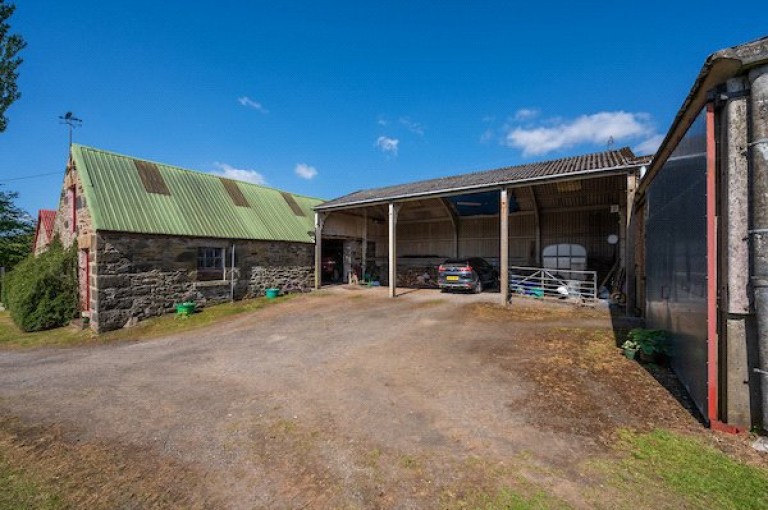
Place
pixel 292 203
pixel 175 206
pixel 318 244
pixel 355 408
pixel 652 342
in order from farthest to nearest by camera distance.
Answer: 1. pixel 292 203
2. pixel 318 244
3. pixel 175 206
4. pixel 652 342
5. pixel 355 408

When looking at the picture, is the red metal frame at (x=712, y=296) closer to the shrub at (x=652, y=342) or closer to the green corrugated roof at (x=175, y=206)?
the shrub at (x=652, y=342)

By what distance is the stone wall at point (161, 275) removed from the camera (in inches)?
389

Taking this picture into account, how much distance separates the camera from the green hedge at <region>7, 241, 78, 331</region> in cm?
1060

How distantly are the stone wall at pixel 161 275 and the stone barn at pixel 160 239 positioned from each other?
29 millimetres

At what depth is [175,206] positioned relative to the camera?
12523 mm

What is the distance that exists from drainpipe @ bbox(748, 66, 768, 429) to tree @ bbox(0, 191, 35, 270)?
3208 cm

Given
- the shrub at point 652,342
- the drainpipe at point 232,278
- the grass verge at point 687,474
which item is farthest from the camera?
the drainpipe at point 232,278

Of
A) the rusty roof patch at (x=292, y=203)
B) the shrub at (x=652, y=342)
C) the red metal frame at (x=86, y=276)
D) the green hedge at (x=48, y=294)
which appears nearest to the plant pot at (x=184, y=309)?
the red metal frame at (x=86, y=276)

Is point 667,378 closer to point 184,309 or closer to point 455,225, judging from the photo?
point 184,309

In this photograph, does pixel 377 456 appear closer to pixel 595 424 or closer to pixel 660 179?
pixel 595 424

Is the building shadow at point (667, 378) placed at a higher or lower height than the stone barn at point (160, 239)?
lower

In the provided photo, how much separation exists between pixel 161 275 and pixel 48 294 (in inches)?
147

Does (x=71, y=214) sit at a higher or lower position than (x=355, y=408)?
higher

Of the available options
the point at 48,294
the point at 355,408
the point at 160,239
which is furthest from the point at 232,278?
the point at 355,408
